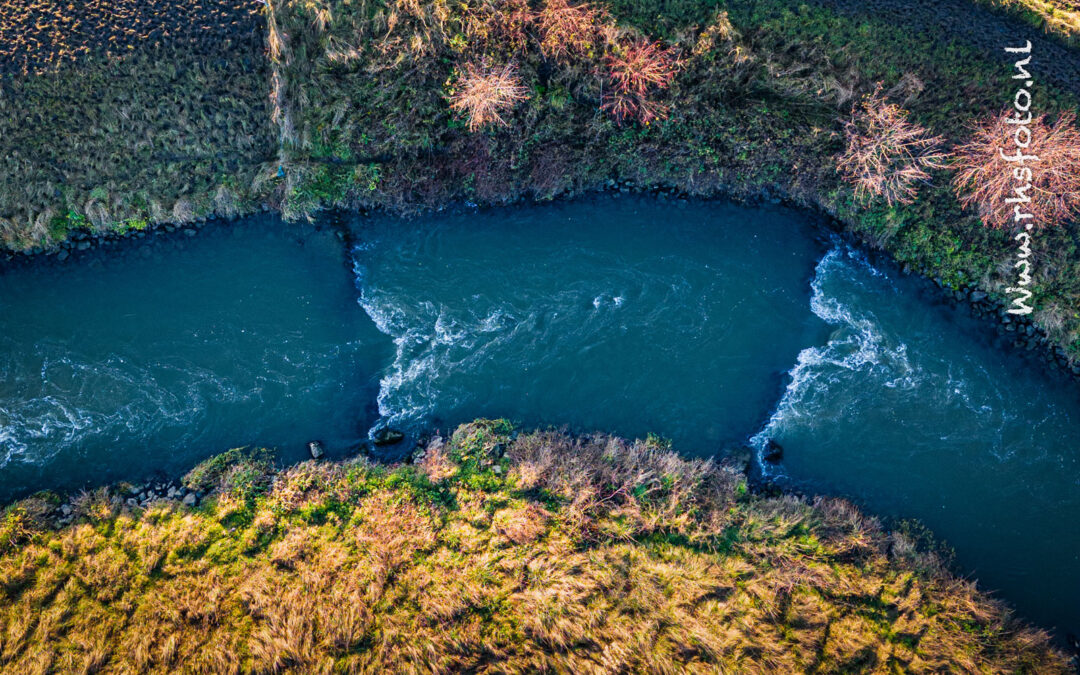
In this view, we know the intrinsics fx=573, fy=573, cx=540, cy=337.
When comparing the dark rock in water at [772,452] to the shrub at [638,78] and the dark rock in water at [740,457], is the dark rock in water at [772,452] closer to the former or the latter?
the dark rock in water at [740,457]

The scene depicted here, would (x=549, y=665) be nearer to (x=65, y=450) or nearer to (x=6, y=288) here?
(x=65, y=450)

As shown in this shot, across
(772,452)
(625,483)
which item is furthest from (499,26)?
(772,452)

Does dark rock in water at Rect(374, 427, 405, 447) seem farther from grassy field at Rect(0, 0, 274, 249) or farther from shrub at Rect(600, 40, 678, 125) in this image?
shrub at Rect(600, 40, 678, 125)

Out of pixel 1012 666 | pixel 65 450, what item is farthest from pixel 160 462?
pixel 1012 666

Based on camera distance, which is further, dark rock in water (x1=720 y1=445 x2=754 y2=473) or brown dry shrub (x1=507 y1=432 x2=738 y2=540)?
dark rock in water (x1=720 y1=445 x2=754 y2=473)

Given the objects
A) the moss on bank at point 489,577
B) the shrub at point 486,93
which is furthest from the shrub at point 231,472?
the shrub at point 486,93

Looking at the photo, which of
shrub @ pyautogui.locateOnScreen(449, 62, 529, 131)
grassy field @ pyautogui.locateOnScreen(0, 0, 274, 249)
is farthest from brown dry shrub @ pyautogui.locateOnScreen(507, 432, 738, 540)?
grassy field @ pyautogui.locateOnScreen(0, 0, 274, 249)
